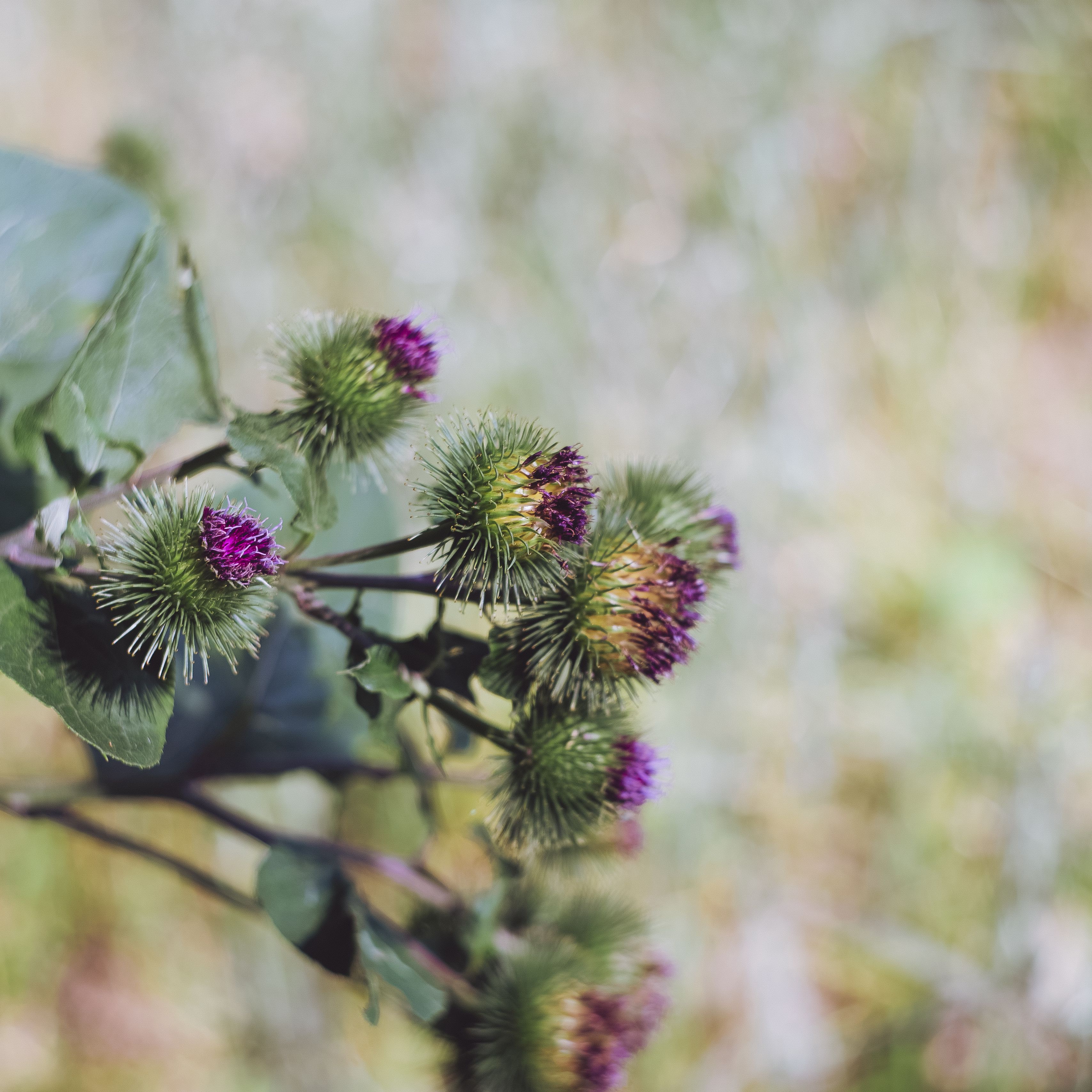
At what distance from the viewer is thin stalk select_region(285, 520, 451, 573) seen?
1022 mm

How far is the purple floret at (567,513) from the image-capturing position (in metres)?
0.97

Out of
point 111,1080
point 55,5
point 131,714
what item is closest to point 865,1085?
point 111,1080

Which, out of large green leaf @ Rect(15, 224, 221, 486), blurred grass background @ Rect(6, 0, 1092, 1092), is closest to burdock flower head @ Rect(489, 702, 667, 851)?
large green leaf @ Rect(15, 224, 221, 486)

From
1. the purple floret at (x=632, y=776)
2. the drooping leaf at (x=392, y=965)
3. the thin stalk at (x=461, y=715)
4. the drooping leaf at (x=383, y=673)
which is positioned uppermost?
the purple floret at (x=632, y=776)

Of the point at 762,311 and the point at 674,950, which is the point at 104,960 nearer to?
the point at 674,950

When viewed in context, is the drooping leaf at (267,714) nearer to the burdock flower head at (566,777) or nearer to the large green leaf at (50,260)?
the burdock flower head at (566,777)

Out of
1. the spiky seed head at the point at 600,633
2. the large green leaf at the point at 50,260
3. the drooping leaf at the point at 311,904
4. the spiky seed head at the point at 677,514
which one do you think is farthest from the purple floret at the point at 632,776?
the large green leaf at the point at 50,260

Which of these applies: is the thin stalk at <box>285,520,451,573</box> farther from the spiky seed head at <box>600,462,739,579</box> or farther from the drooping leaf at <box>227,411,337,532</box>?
the spiky seed head at <box>600,462,739,579</box>

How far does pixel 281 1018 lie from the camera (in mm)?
2945

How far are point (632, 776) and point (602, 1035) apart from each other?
17.9 inches

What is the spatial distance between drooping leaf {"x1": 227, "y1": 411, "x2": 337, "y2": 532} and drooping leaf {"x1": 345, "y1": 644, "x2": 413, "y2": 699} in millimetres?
141

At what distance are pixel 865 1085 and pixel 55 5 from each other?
515 cm

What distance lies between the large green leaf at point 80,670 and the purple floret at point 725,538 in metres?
0.66

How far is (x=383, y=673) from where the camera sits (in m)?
0.98
